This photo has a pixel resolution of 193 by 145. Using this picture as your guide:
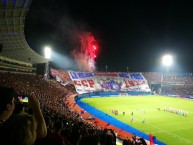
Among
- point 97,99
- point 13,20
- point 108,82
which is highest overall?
point 13,20

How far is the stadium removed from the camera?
16172mm

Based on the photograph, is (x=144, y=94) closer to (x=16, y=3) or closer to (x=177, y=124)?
(x=177, y=124)

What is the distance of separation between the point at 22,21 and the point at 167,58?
86387 millimetres

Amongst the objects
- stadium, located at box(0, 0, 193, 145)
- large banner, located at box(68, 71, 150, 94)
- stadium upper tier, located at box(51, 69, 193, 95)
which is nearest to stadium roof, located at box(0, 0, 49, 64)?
stadium, located at box(0, 0, 193, 145)

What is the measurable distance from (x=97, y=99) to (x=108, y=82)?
2546 cm

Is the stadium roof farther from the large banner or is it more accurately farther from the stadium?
the large banner

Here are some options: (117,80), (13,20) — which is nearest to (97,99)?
(117,80)

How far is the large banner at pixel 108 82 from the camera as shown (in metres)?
85.4

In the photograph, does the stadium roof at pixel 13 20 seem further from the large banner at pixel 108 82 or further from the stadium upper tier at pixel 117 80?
the large banner at pixel 108 82

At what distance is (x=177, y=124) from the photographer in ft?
116

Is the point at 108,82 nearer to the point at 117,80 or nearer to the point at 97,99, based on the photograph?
the point at 117,80

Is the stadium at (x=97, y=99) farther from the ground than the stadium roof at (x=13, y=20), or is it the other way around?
the stadium roof at (x=13, y=20)

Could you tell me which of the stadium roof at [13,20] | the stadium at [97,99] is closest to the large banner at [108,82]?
the stadium at [97,99]

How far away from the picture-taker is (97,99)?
2702 inches
